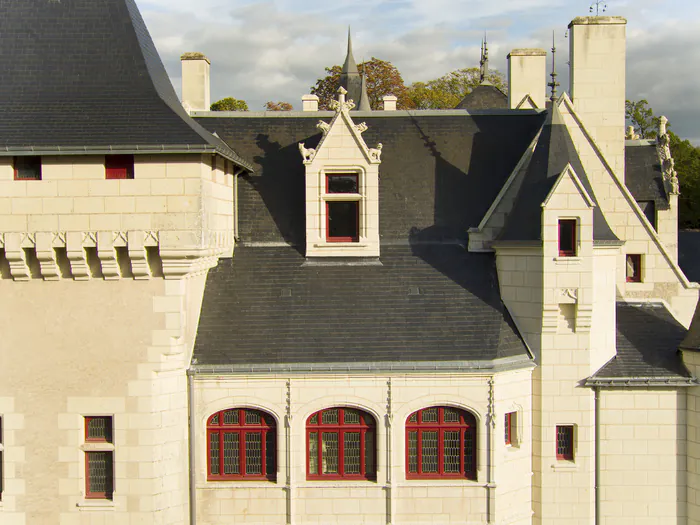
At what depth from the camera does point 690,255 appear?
1315 inches

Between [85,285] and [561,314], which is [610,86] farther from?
[85,285]

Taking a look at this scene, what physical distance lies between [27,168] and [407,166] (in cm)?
922

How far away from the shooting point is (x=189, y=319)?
14.7 metres

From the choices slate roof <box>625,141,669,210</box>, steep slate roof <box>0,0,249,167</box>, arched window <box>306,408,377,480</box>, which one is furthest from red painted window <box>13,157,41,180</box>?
slate roof <box>625,141,669,210</box>

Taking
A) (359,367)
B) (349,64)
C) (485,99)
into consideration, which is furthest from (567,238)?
(349,64)

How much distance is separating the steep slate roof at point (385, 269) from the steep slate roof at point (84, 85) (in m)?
2.42

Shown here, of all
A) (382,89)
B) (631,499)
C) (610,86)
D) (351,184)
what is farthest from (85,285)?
(382,89)

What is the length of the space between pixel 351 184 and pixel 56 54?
7401 mm

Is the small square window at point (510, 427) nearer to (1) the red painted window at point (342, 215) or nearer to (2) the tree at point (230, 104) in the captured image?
(1) the red painted window at point (342, 215)

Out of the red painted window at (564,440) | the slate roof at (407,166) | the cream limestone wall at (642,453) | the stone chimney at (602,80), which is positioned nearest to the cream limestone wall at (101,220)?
the slate roof at (407,166)

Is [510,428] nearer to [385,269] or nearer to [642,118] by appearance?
[385,269]

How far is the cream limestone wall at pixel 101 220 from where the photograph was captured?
13875 millimetres

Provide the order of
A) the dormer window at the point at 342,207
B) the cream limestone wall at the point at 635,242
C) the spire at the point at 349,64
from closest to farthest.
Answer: the dormer window at the point at 342,207, the cream limestone wall at the point at 635,242, the spire at the point at 349,64

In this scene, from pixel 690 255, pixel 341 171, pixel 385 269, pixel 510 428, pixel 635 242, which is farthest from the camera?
pixel 690 255
